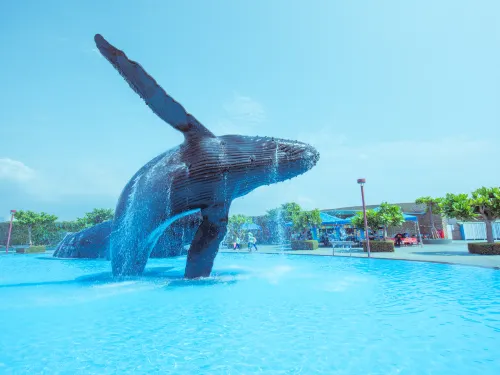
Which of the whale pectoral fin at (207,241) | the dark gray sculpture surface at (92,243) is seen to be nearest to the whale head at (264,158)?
the whale pectoral fin at (207,241)

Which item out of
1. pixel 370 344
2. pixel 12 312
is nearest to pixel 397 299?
pixel 370 344

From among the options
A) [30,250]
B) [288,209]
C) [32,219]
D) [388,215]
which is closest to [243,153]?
[388,215]

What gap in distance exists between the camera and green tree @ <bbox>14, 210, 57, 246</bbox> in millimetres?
43438

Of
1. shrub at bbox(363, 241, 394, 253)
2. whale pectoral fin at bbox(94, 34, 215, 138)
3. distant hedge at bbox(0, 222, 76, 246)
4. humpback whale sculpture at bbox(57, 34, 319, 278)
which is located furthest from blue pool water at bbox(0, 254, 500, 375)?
distant hedge at bbox(0, 222, 76, 246)

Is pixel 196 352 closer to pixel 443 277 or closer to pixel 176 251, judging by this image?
pixel 443 277

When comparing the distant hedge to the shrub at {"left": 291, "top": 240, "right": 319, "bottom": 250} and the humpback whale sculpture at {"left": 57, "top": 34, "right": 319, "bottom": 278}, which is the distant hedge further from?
the humpback whale sculpture at {"left": 57, "top": 34, "right": 319, "bottom": 278}

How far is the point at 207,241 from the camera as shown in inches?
403

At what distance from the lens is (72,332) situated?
17.4ft

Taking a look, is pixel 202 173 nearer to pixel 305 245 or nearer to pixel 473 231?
pixel 305 245

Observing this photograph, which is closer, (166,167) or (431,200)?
(166,167)

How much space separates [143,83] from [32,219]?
1806 inches

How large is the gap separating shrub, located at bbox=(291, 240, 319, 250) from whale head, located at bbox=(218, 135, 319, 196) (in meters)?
19.7

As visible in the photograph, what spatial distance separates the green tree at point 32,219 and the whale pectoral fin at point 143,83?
45.2 metres

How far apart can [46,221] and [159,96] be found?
46.7 meters
